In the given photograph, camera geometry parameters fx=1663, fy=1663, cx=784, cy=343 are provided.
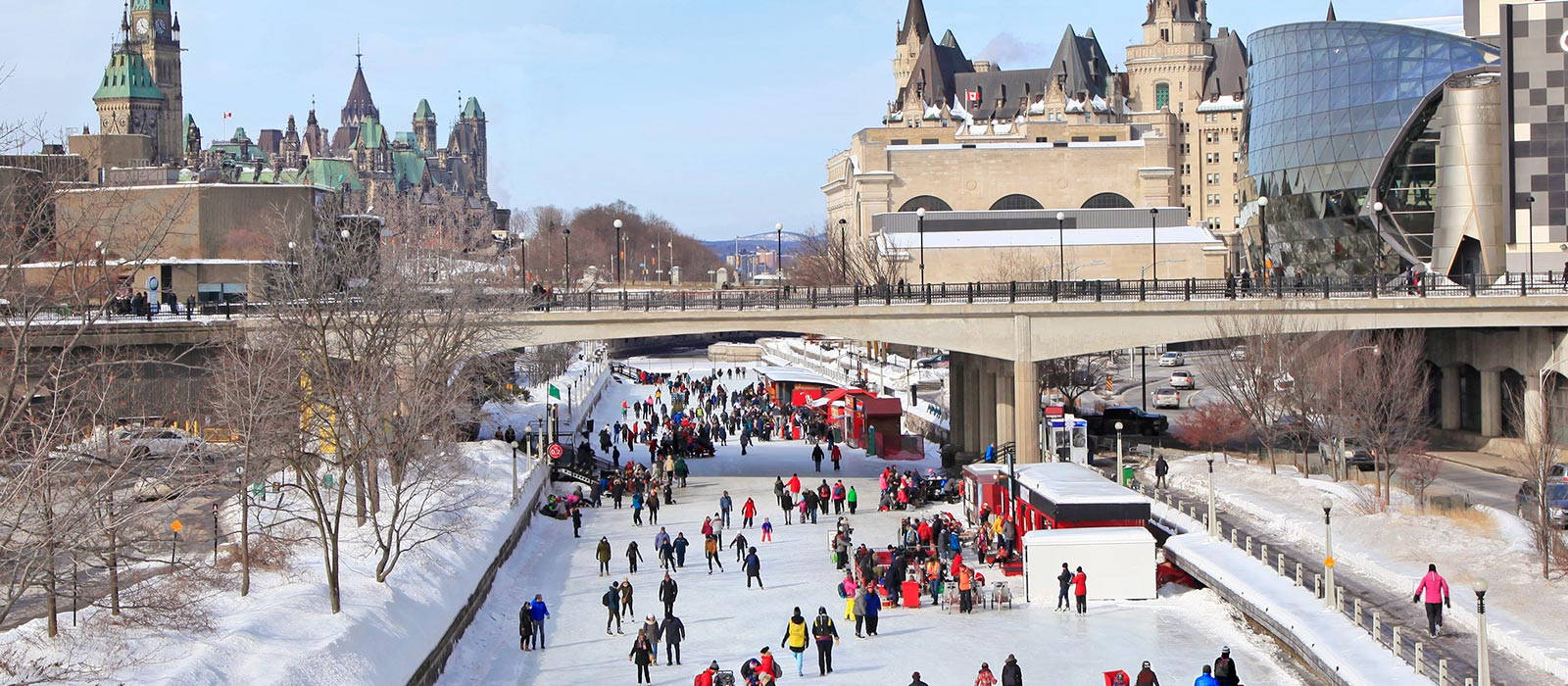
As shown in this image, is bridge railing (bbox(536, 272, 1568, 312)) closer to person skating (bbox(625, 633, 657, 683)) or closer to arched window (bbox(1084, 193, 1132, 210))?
person skating (bbox(625, 633, 657, 683))

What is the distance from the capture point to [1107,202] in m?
114

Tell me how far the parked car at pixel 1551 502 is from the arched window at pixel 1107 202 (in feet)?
262

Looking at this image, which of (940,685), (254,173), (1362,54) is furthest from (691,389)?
(254,173)

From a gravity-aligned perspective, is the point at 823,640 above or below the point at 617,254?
below

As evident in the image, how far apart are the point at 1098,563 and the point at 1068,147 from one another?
86.2 m

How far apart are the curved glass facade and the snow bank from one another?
33.1 meters

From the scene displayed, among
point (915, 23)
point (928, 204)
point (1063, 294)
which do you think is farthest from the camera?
point (915, 23)

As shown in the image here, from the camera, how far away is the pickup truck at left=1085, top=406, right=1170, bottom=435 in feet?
183

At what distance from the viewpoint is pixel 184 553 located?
3162cm

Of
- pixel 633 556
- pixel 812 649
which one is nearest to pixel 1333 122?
pixel 633 556

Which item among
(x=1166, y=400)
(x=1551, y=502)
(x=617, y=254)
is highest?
(x=617, y=254)

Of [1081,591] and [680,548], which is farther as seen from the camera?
[680,548]

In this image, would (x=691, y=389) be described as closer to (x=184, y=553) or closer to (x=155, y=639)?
(x=184, y=553)

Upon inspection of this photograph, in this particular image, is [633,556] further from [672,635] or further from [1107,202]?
[1107,202]
